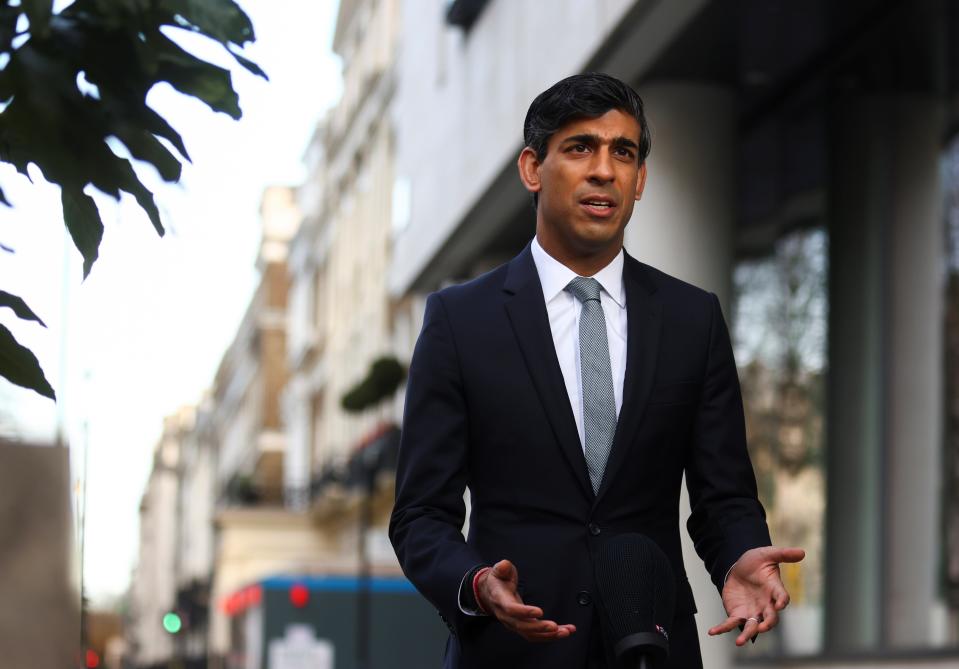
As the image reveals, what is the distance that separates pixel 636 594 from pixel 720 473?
1.34ft

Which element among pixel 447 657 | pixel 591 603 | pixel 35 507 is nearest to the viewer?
A: pixel 591 603

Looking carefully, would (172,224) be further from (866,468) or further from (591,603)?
(866,468)

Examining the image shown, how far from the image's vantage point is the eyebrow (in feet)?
12.6

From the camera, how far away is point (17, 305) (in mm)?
4613

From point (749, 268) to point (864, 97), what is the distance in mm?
3287

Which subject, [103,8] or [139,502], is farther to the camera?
[139,502]

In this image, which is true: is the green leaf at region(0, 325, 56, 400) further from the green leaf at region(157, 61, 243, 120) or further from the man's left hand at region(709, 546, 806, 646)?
the man's left hand at region(709, 546, 806, 646)

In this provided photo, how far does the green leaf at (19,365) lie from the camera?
14.9ft

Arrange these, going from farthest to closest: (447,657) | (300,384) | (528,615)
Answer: (300,384) → (447,657) → (528,615)

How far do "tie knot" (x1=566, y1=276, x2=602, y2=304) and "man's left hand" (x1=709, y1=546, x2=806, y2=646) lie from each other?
58cm

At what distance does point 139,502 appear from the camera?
182625mm

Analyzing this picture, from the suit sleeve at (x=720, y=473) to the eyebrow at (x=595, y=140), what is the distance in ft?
1.41

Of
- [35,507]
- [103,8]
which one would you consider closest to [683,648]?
[35,507]

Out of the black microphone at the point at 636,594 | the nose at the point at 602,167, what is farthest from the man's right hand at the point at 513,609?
the nose at the point at 602,167
